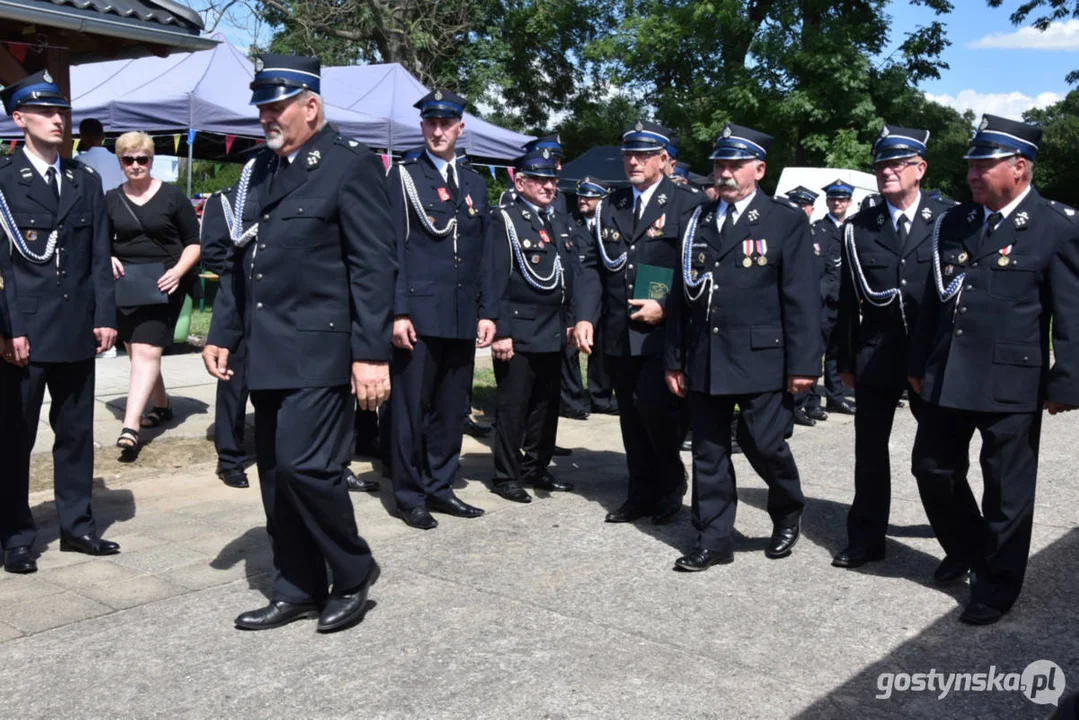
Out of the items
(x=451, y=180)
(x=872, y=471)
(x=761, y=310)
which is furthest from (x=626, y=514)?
(x=451, y=180)

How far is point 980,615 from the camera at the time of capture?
15.5ft

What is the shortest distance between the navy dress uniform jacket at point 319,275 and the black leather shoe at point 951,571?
2.77 metres

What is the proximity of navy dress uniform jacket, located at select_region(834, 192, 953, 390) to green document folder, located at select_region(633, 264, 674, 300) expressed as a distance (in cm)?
92

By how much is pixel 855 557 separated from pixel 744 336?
121 centimetres

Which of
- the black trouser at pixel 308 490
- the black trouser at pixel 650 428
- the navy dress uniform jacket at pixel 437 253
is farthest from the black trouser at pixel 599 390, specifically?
the black trouser at pixel 308 490

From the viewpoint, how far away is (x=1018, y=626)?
185 inches

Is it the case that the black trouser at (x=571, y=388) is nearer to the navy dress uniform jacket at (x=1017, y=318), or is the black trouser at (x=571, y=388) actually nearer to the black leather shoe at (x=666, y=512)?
the black leather shoe at (x=666, y=512)

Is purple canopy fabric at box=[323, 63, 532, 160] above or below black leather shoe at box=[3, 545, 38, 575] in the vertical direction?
above

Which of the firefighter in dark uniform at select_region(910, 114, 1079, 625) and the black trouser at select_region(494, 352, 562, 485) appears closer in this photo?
the firefighter in dark uniform at select_region(910, 114, 1079, 625)

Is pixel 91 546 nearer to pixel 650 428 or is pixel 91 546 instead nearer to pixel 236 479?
pixel 236 479

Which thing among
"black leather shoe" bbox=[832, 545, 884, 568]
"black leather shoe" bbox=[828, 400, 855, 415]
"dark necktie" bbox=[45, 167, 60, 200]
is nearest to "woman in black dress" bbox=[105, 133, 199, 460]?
"dark necktie" bbox=[45, 167, 60, 200]

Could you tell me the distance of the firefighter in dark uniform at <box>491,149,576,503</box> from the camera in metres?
6.86

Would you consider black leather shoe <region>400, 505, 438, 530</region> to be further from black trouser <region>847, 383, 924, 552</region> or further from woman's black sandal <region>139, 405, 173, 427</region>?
woman's black sandal <region>139, 405, 173, 427</region>

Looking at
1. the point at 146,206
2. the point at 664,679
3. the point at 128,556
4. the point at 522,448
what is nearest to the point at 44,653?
the point at 128,556
